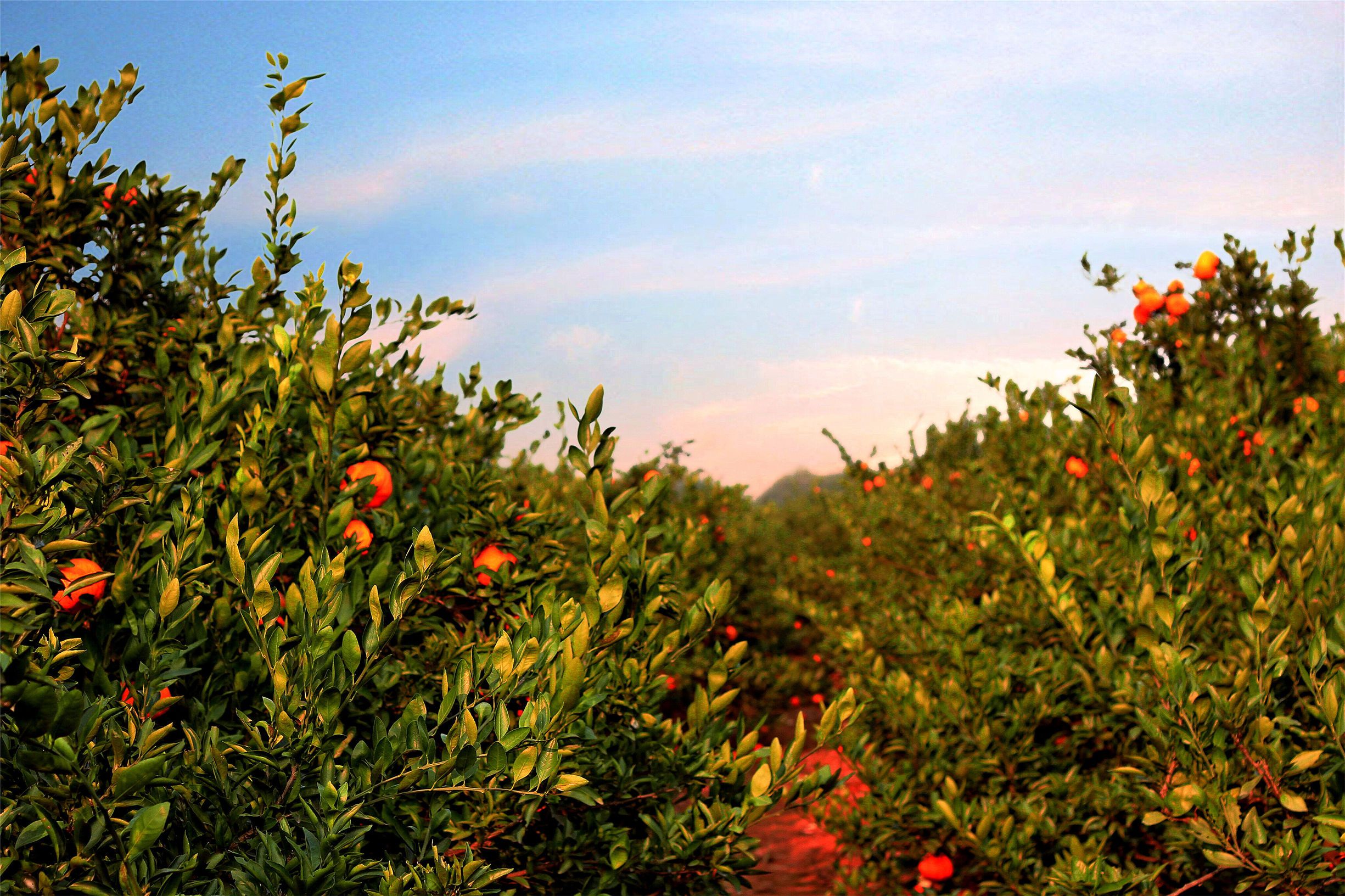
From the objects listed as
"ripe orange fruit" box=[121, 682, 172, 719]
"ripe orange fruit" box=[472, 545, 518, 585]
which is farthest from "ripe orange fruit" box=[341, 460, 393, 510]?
"ripe orange fruit" box=[121, 682, 172, 719]

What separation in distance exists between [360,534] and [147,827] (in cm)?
87

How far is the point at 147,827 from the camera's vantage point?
3.85ft

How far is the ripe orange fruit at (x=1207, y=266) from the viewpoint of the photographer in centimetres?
593

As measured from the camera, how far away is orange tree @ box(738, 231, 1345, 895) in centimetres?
210

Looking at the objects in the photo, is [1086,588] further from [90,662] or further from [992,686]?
[90,662]

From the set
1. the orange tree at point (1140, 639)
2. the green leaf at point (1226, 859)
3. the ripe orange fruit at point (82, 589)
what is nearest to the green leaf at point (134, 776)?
the ripe orange fruit at point (82, 589)

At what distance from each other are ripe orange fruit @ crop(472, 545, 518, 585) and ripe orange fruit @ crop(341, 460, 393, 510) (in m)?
0.27

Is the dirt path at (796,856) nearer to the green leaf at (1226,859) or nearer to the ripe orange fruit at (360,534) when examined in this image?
the green leaf at (1226,859)

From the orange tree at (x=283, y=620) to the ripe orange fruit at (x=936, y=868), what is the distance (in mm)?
2079

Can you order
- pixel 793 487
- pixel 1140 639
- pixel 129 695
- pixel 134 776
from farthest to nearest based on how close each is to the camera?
pixel 793 487, pixel 1140 639, pixel 129 695, pixel 134 776

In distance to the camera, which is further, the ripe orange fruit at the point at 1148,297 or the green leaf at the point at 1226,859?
the ripe orange fruit at the point at 1148,297

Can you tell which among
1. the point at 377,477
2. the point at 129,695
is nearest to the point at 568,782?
the point at 129,695

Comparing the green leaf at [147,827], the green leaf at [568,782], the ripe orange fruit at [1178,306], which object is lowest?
the green leaf at [568,782]

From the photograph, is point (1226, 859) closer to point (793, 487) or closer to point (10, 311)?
point (10, 311)
